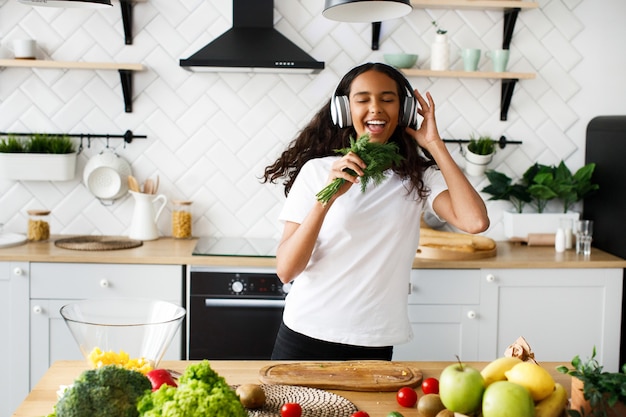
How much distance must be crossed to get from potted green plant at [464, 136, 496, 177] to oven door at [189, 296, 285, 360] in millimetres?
1267

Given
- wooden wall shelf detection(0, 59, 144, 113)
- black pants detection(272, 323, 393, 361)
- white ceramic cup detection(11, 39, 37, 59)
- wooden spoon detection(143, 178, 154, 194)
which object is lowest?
black pants detection(272, 323, 393, 361)

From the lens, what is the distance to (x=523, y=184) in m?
4.17

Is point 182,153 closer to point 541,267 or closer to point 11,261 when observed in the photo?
point 11,261

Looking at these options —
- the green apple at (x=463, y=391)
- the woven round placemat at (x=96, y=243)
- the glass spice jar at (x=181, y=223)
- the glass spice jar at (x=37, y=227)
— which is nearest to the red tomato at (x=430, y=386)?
the green apple at (x=463, y=391)

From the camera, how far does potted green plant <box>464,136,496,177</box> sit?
401cm

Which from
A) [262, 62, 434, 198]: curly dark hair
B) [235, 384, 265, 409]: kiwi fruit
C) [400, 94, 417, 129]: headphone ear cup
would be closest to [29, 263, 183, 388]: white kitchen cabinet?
[262, 62, 434, 198]: curly dark hair

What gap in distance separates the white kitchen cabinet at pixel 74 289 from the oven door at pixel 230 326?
0.10m

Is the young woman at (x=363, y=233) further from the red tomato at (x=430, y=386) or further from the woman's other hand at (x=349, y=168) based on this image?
the red tomato at (x=430, y=386)

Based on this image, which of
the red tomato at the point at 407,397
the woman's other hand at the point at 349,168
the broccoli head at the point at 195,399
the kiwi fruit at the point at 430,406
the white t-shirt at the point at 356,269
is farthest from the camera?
the white t-shirt at the point at 356,269

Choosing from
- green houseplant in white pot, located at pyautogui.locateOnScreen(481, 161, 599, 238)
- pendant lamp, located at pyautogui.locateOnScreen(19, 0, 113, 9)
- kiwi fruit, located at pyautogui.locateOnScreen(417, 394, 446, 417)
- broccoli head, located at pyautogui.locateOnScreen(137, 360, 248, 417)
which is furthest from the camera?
green houseplant in white pot, located at pyautogui.locateOnScreen(481, 161, 599, 238)

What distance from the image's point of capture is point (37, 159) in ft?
12.7

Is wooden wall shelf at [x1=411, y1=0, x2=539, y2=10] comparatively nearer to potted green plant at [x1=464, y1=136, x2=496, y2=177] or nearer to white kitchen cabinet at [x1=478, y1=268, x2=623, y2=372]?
potted green plant at [x1=464, y1=136, x2=496, y2=177]

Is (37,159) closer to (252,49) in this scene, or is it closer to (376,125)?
(252,49)

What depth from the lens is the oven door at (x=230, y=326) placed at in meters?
3.48
